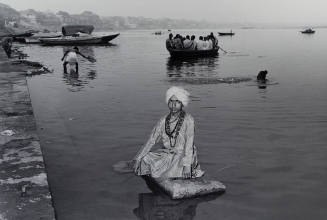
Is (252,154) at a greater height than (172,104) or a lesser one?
lesser

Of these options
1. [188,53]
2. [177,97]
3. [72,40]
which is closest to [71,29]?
[72,40]

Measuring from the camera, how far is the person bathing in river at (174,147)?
6.10 meters

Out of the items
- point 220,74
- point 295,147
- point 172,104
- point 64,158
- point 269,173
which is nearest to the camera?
point 172,104

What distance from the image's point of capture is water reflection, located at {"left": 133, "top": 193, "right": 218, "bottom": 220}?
564cm

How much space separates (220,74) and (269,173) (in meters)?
18.2

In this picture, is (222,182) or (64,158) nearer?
(222,182)

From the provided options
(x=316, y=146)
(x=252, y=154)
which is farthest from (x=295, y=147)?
(x=252, y=154)

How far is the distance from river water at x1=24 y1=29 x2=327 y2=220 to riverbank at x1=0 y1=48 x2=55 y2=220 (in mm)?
516

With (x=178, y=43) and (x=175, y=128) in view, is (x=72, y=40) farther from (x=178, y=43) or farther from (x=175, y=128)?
(x=175, y=128)

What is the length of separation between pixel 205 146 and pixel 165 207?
352cm

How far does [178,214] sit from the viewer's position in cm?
566

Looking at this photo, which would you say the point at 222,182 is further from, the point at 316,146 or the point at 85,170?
the point at 316,146

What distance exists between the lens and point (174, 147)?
639cm

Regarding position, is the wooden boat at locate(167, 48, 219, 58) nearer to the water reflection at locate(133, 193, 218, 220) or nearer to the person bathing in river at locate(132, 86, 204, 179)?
the person bathing in river at locate(132, 86, 204, 179)
